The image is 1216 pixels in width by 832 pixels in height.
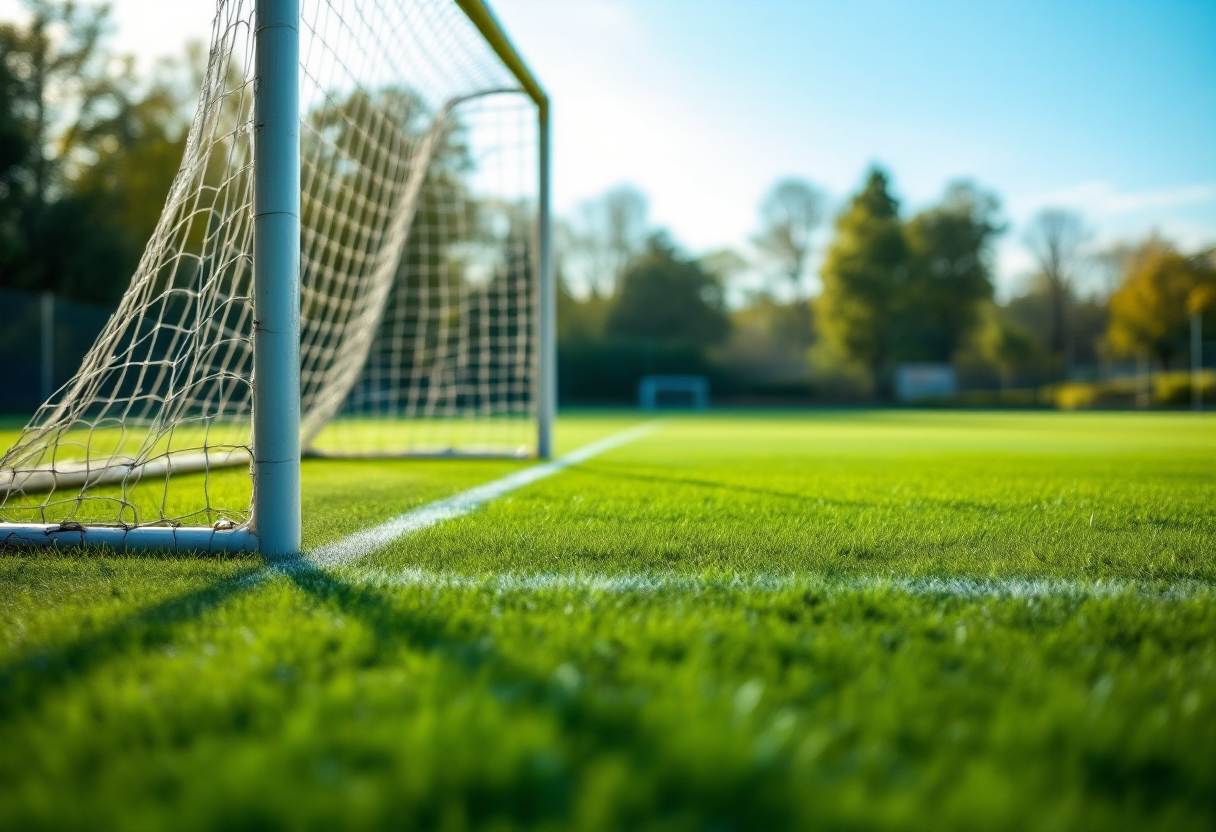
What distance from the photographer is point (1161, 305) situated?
30.7 meters

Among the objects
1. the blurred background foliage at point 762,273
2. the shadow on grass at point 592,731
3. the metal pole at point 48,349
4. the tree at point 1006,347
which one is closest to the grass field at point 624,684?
the shadow on grass at point 592,731

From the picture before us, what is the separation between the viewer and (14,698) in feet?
3.60

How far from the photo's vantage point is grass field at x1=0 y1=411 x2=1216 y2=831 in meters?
0.78

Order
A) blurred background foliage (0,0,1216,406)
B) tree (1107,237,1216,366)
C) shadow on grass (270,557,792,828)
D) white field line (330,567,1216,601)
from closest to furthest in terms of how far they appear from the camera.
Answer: shadow on grass (270,557,792,828) → white field line (330,567,1216,601) → blurred background foliage (0,0,1216,406) → tree (1107,237,1216,366)

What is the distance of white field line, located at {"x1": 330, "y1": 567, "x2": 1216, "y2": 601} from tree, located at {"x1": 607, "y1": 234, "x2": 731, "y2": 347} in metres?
33.5

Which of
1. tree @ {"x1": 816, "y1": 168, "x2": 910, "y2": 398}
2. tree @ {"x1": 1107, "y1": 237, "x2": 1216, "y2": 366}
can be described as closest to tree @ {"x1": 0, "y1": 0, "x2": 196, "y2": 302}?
tree @ {"x1": 816, "y1": 168, "x2": 910, "y2": 398}

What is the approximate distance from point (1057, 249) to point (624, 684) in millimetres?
43756

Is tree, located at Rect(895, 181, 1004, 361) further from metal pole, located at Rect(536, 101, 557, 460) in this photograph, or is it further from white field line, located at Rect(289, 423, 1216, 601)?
white field line, located at Rect(289, 423, 1216, 601)

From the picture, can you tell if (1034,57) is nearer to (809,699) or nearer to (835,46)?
(835,46)

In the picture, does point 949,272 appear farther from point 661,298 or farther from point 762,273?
point 661,298

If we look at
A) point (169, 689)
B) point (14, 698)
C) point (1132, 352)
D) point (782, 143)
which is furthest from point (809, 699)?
point (1132, 352)

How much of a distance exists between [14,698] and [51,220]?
2402 cm

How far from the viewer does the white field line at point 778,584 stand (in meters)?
1.73

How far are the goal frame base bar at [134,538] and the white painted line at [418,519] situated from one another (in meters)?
0.24
